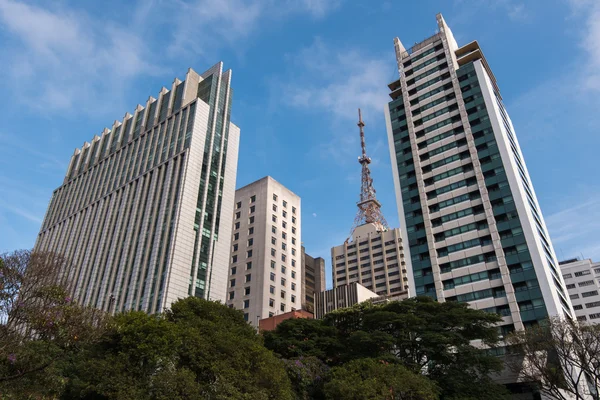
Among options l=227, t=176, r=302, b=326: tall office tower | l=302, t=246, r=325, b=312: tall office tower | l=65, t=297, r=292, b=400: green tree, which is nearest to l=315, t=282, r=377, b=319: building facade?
l=227, t=176, r=302, b=326: tall office tower

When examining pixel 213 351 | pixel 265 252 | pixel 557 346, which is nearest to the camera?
pixel 213 351

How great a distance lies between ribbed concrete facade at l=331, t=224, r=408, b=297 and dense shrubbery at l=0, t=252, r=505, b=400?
89.5 metres

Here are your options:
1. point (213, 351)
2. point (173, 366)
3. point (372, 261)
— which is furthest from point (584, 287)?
point (173, 366)

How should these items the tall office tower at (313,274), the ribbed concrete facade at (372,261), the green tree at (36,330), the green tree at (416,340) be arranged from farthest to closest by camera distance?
the ribbed concrete facade at (372,261) → the tall office tower at (313,274) → the green tree at (416,340) → the green tree at (36,330)

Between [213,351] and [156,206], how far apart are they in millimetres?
54056

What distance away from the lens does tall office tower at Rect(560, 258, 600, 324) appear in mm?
115562

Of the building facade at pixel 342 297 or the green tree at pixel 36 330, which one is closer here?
the green tree at pixel 36 330

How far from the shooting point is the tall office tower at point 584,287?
4550 inches

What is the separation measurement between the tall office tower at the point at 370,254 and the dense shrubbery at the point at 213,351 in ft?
290

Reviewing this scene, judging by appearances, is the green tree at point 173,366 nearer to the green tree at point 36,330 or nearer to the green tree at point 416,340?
the green tree at point 36,330

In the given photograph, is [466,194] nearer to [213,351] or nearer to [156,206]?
[156,206]

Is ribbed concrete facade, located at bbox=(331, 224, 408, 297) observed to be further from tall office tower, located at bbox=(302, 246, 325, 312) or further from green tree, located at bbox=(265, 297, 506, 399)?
green tree, located at bbox=(265, 297, 506, 399)

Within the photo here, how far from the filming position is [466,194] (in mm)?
70000

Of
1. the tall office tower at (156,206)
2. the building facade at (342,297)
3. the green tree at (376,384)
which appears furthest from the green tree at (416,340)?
the building facade at (342,297)
